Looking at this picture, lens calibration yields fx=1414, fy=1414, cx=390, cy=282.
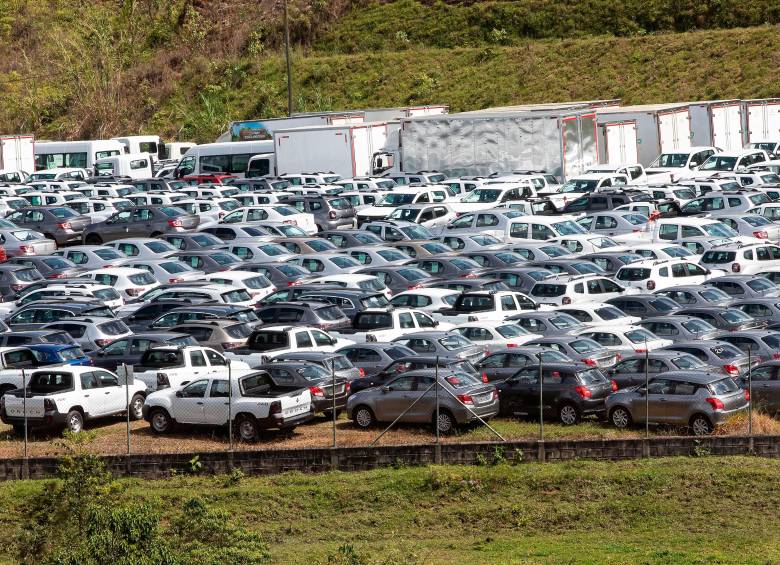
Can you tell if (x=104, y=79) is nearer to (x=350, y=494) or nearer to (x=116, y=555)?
(x=350, y=494)

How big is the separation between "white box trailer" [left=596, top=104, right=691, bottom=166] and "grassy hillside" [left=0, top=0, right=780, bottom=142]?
17762mm

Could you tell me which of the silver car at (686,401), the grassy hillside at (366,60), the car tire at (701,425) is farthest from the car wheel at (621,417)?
the grassy hillside at (366,60)

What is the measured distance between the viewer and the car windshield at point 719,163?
58.3 metres

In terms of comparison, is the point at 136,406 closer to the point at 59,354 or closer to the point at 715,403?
the point at 59,354

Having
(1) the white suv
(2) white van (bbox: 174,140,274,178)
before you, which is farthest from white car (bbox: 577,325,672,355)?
(2) white van (bbox: 174,140,274,178)

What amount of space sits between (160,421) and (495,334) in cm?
744

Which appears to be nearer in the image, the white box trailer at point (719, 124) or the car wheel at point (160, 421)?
the car wheel at point (160, 421)

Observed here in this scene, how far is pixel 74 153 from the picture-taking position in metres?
74.9

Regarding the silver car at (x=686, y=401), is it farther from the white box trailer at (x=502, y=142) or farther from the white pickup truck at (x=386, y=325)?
the white box trailer at (x=502, y=142)

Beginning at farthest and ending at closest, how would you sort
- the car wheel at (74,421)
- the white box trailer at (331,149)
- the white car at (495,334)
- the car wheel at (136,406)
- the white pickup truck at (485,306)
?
the white box trailer at (331,149)
the white pickup truck at (485,306)
the white car at (495,334)
the car wheel at (136,406)
the car wheel at (74,421)

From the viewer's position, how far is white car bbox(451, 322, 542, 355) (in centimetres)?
2978

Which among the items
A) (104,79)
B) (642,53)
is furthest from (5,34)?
(642,53)

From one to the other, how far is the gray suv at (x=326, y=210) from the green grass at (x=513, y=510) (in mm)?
26882

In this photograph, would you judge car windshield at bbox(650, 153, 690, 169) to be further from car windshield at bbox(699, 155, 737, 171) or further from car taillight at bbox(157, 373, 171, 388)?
car taillight at bbox(157, 373, 171, 388)
